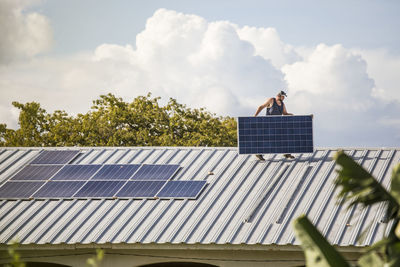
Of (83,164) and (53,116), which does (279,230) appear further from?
(53,116)

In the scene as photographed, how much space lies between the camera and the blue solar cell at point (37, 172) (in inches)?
792

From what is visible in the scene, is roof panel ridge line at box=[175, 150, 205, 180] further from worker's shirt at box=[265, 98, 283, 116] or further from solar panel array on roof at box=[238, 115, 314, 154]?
worker's shirt at box=[265, 98, 283, 116]

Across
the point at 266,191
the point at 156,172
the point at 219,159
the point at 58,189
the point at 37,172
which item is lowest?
the point at 58,189

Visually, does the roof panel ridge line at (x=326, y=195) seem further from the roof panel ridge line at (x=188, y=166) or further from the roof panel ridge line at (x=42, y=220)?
the roof panel ridge line at (x=42, y=220)

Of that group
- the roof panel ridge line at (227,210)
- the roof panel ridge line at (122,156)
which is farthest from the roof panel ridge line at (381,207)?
the roof panel ridge line at (122,156)

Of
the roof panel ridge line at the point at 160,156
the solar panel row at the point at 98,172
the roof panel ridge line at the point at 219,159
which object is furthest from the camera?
the roof panel ridge line at the point at 160,156

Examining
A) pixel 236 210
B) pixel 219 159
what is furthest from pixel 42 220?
pixel 219 159

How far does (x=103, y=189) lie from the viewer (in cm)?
1894

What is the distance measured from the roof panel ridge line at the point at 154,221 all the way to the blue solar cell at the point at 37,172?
Answer: 476 cm

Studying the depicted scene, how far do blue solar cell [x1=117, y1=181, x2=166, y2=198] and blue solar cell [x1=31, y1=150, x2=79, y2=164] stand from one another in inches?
130

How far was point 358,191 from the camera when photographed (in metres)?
7.74

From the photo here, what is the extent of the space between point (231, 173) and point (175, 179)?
6.03ft

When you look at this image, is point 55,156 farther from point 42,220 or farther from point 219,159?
point 219,159

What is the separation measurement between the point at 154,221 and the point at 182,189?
1.85 metres
